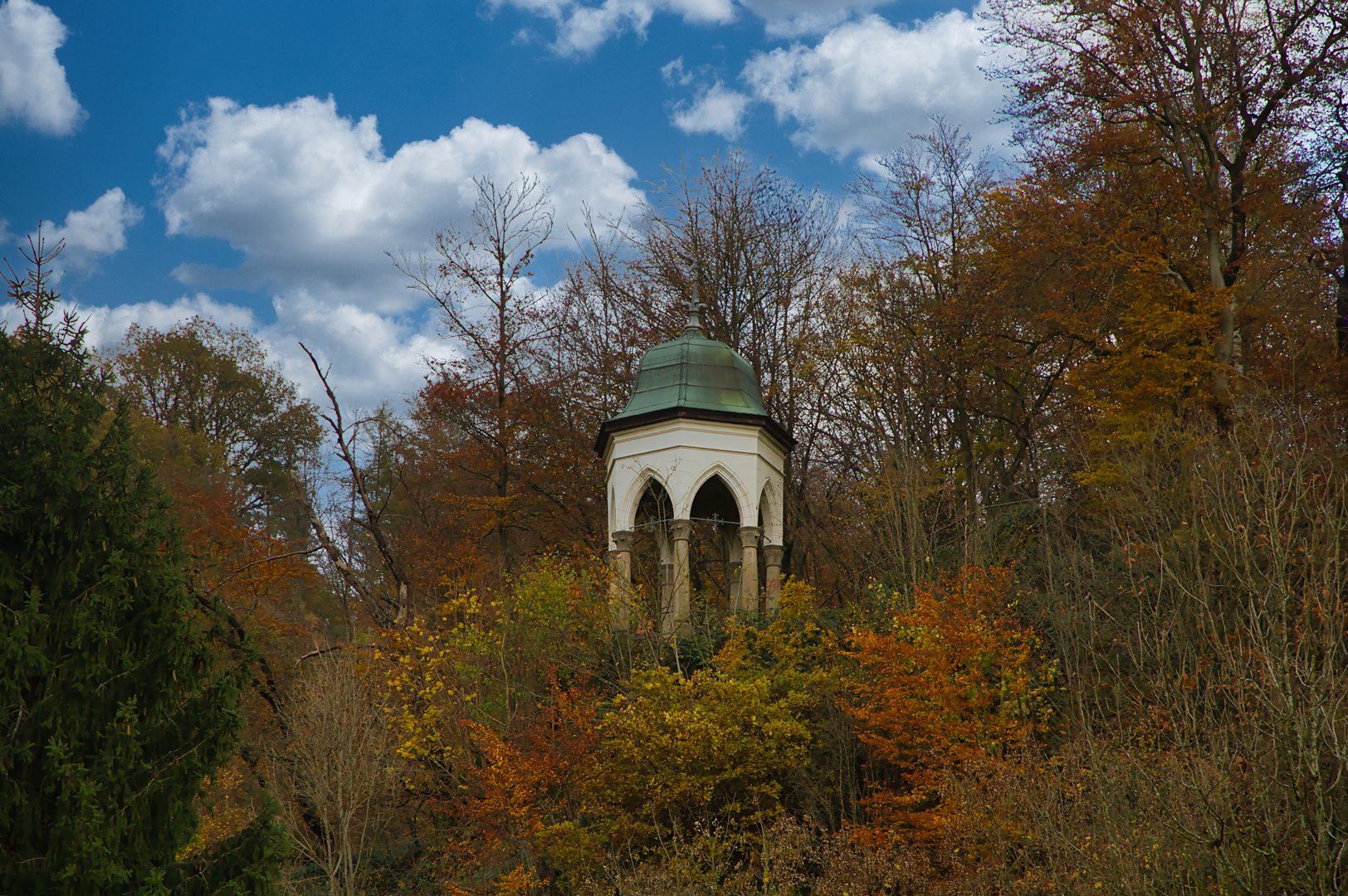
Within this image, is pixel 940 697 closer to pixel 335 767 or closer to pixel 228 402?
pixel 335 767

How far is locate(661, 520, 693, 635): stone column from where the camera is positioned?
14670mm

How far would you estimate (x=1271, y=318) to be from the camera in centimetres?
1424

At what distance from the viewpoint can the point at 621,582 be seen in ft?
47.4

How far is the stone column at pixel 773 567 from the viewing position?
15.7 m

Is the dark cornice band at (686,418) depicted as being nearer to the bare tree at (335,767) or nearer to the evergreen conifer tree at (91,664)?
the bare tree at (335,767)

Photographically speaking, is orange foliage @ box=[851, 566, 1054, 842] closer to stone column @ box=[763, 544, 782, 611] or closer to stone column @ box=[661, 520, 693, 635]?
stone column @ box=[661, 520, 693, 635]

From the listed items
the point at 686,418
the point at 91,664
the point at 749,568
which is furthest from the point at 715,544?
the point at 91,664

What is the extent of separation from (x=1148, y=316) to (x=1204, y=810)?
28.9ft

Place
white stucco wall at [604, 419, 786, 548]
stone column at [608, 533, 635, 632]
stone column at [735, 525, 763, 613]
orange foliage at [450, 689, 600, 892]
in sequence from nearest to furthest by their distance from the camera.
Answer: orange foliage at [450, 689, 600, 892]
stone column at [608, 533, 635, 632]
stone column at [735, 525, 763, 613]
white stucco wall at [604, 419, 786, 548]

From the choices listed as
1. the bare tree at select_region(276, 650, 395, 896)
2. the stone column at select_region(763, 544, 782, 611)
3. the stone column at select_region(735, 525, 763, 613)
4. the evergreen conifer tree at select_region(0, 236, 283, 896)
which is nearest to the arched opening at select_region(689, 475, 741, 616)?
the stone column at select_region(735, 525, 763, 613)

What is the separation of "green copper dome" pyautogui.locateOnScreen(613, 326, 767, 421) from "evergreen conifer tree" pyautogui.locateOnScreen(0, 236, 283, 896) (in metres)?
8.44

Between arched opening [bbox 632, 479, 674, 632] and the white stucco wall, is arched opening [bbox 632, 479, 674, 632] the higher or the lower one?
the lower one

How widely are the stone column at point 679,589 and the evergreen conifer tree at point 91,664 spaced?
22.3 ft

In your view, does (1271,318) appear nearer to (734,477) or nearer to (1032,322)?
(1032,322)
